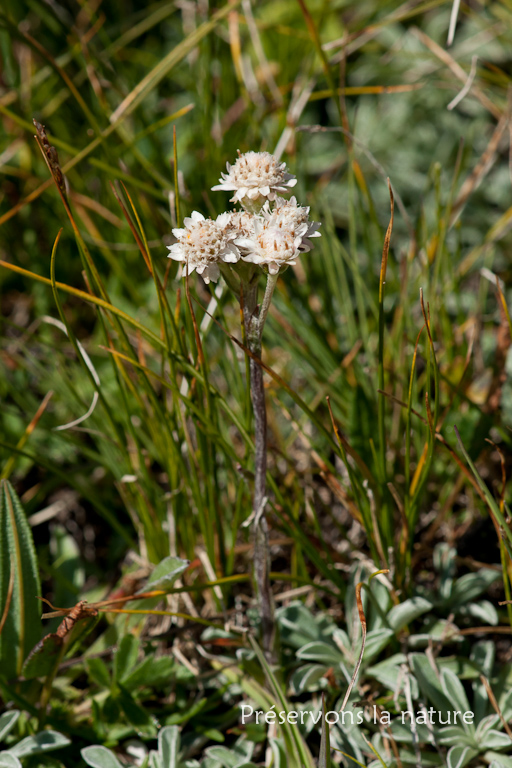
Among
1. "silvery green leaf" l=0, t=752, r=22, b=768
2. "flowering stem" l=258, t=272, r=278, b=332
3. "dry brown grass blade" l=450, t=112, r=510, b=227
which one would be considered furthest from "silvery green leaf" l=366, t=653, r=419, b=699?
"dry brown grass blade" l=450, t=112, r=510, b=227

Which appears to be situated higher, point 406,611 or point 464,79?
point 464,79

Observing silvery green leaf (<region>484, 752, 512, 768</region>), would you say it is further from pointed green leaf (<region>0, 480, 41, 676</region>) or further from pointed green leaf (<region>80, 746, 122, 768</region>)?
pointed green leaf (<region>0, 480, 41, 676</region>)

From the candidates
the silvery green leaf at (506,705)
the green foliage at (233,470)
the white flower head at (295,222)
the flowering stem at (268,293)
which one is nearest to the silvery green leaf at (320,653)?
the green foliage at (233,470)

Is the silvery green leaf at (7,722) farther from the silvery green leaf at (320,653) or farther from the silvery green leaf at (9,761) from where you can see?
the silvery green leaf at (320,653)

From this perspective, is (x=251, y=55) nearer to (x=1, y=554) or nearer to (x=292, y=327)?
(x=292, y=327)

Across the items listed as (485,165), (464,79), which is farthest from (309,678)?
(464,79)

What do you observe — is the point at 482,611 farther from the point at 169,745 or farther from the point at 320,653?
the point at 169,745
